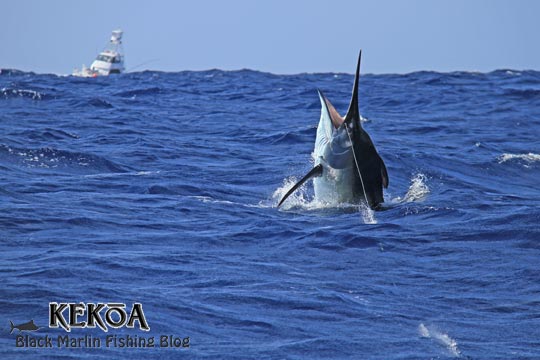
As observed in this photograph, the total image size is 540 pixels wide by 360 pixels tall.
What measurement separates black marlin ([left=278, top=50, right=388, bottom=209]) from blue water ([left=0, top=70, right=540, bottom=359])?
0.31 m

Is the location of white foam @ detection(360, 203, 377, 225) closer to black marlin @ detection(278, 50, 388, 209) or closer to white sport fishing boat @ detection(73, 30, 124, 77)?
black marlin @ detection(278, 50, 388, 209)

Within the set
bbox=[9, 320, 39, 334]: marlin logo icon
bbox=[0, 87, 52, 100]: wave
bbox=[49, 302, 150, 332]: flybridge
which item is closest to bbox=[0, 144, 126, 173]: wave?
bbox=[49, 302, 150, 332]: flybridge

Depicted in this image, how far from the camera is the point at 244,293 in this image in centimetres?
898

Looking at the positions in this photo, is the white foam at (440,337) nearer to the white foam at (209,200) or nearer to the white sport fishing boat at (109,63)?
the white foam at (209,200)

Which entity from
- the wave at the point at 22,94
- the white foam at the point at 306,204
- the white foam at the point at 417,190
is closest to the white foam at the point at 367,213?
the white foam at the point at 306,204

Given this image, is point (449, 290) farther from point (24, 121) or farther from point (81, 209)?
point (24, 121)

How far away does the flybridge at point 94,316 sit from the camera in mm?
7656

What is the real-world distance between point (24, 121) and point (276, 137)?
665cm

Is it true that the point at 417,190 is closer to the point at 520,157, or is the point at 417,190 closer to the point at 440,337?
the point at 520,157

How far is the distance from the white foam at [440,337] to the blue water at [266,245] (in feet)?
0.09

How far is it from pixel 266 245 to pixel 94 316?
3.75 m

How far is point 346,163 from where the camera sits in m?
12.5

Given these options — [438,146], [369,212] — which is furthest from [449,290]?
[438,146]

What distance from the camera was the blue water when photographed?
7926 mm
